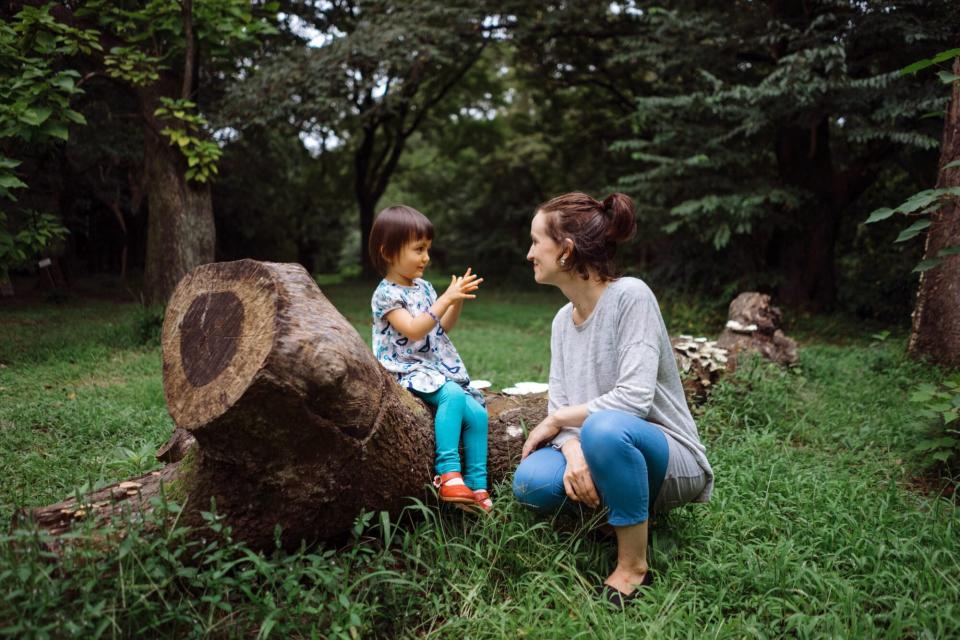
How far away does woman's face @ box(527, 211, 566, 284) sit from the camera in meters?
2.31

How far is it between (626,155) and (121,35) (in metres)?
9.23

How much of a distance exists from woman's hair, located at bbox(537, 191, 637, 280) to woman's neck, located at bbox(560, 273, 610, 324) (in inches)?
1.1

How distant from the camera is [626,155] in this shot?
12.8 meters

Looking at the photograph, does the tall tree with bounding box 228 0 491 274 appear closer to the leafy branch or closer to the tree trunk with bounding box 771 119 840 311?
the leafy branch

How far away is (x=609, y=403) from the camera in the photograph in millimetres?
2105

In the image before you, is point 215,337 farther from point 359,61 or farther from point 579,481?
point 359,61

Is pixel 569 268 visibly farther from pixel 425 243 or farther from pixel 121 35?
pixel 121 35

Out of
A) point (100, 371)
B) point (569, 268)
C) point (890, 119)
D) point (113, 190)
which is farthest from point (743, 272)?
point (113, 190)

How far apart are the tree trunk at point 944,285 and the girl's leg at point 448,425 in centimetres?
381

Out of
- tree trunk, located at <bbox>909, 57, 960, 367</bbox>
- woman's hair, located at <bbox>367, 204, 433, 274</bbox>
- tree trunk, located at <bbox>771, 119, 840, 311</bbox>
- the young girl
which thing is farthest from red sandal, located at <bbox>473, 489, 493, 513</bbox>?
tree trunk, located at <bbox>771, 119, 840, 311</bbox>

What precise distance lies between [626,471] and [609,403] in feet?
0.78

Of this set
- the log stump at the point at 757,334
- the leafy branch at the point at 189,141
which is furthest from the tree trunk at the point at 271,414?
the leafy branch at the point at 189,141

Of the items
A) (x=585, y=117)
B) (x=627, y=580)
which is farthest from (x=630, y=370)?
(x=585, y=117)

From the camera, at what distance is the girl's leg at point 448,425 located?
239 centimetres
